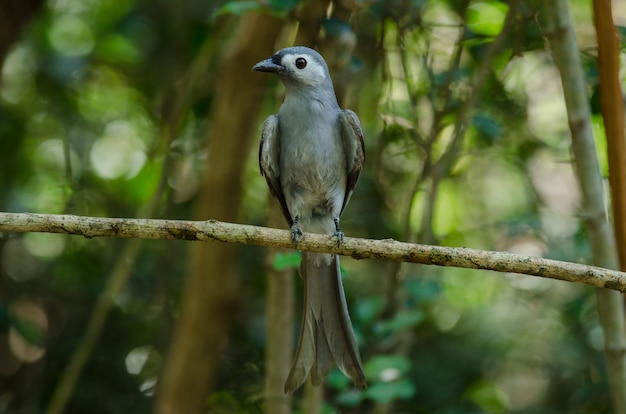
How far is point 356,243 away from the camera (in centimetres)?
271

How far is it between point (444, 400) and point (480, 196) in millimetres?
1802

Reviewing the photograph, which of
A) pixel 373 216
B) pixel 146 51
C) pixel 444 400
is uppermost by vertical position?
pixel 146 51

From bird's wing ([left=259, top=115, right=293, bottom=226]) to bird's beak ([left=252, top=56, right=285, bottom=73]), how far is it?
9.2 inches

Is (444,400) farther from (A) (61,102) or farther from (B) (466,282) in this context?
(A) (61,102)

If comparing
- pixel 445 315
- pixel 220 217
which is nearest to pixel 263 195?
pixel 220 217

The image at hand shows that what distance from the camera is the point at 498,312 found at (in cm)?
595

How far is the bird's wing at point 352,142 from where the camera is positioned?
3.71m

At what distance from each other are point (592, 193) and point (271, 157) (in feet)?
4.88

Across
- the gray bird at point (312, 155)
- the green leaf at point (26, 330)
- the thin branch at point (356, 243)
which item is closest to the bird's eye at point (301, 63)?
the gray bird at point (312, 155)

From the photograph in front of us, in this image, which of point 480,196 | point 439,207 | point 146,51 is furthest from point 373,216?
point 146,51

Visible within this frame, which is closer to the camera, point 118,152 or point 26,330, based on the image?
point 26,330

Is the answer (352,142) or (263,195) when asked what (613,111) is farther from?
(263,195)

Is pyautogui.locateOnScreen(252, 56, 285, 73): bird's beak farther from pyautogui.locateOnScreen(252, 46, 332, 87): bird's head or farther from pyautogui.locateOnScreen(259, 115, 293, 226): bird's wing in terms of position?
pyautogui.locateOnScreen(259, 115, 293, 226): bird's wing

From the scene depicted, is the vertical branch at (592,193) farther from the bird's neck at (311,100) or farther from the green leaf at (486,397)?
the green leaf at (486,397)
